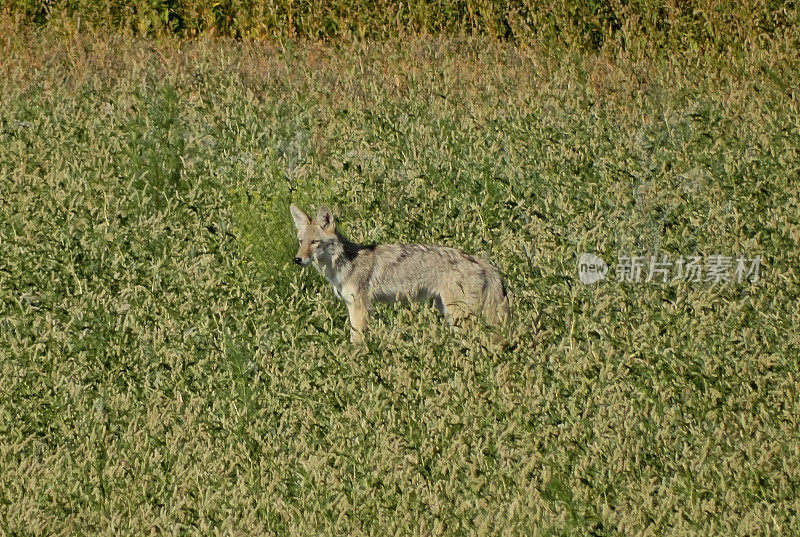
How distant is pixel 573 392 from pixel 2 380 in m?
2.65

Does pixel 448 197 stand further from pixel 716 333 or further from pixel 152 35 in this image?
pixel 152 35

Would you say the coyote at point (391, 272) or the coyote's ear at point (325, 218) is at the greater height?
the coyote's ear at point (325, 218)

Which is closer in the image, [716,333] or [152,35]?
[716,333]

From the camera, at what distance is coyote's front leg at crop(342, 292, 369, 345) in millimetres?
6809

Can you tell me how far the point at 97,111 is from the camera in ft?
31.6

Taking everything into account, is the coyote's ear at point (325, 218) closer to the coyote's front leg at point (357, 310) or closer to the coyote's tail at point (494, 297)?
the coyote's front leg at point (357, 310)

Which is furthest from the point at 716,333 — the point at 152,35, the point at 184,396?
the point at 152,35

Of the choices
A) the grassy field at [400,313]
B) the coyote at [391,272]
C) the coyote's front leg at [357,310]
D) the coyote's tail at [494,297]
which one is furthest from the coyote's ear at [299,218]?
the coyote's tail at [494,297]

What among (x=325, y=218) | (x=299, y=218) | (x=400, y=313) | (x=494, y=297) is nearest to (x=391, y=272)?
→ (x=325, y=218)

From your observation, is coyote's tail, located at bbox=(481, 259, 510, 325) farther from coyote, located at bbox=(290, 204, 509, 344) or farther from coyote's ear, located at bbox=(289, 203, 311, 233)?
coyote's ear, located at bbox=(289, 203, 311, 233)

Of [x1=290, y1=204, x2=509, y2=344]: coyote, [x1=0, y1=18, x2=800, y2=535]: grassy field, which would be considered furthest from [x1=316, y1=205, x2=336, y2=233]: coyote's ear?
[x1=0, y1=18, x2=800, y2=535]: grassy field

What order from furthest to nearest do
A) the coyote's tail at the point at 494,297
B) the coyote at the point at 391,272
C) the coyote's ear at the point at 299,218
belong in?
the coyote's ear at the point at 299,218
the coyote at the point at 391,272
the coyote's tail at the point at 494,297

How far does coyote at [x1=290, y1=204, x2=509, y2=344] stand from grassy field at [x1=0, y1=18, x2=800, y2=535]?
0.15 meters

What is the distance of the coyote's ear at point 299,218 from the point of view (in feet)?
23.5
